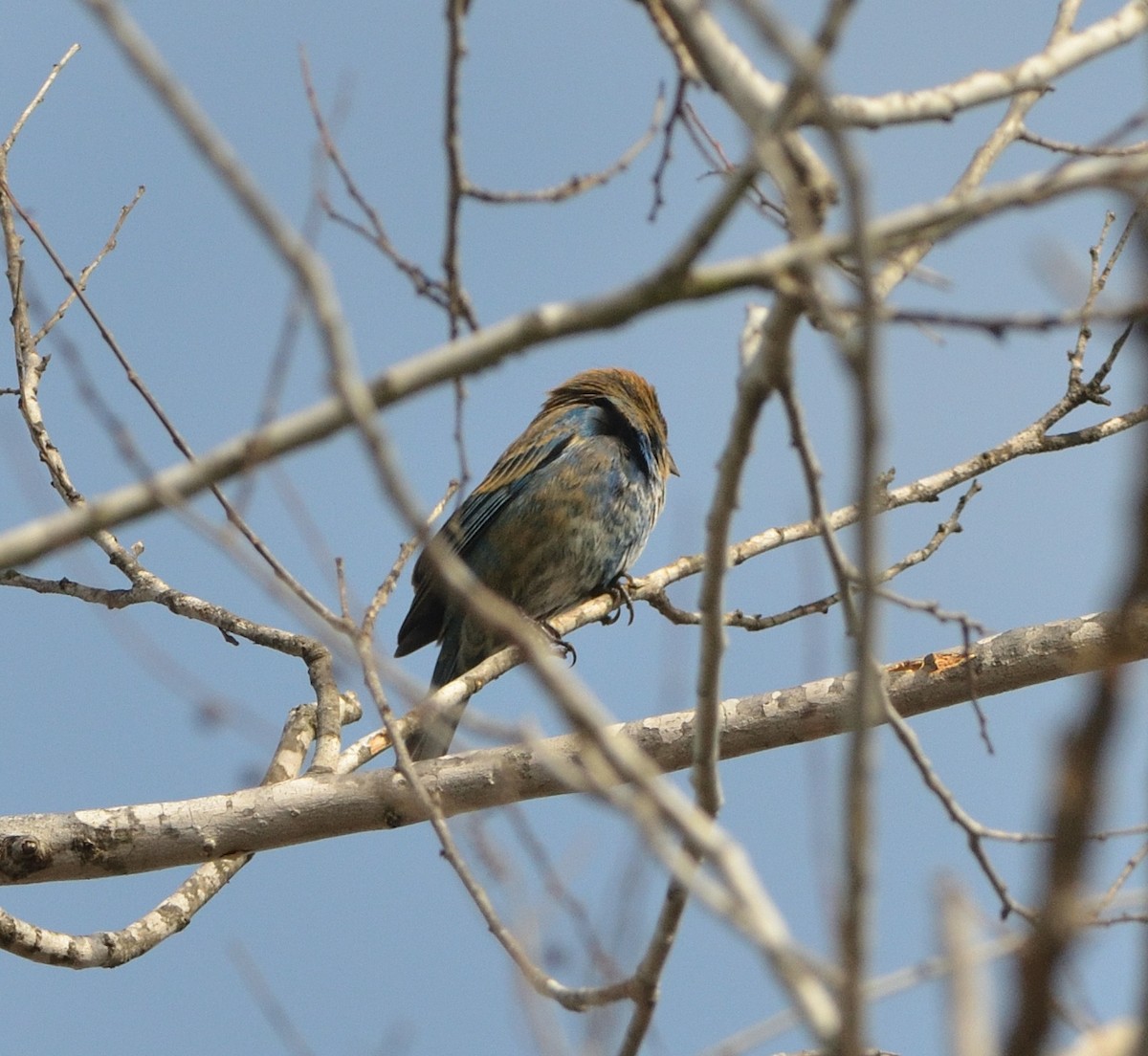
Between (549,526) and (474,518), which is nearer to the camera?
(549,526)

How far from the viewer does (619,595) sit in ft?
20.9

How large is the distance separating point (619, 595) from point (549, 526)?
1.51 feet

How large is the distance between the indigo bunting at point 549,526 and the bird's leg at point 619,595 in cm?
2

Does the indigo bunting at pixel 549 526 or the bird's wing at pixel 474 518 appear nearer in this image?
the indigo bunting at pixel 549 526

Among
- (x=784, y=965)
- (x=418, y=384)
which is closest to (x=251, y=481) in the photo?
(x=418, y=384)

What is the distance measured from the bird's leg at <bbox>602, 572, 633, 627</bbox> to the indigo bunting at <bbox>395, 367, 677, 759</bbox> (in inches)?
0.7

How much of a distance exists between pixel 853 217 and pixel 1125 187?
612 mm

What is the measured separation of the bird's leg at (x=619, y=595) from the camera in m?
6.31

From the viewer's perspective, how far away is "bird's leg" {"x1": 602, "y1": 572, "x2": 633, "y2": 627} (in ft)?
20.7

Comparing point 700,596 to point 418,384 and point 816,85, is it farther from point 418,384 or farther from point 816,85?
point 816,85

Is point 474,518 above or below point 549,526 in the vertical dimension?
above

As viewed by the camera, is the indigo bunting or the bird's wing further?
the bird's wing

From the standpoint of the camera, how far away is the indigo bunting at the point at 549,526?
21.0ft

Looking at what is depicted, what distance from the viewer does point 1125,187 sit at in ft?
6.27
